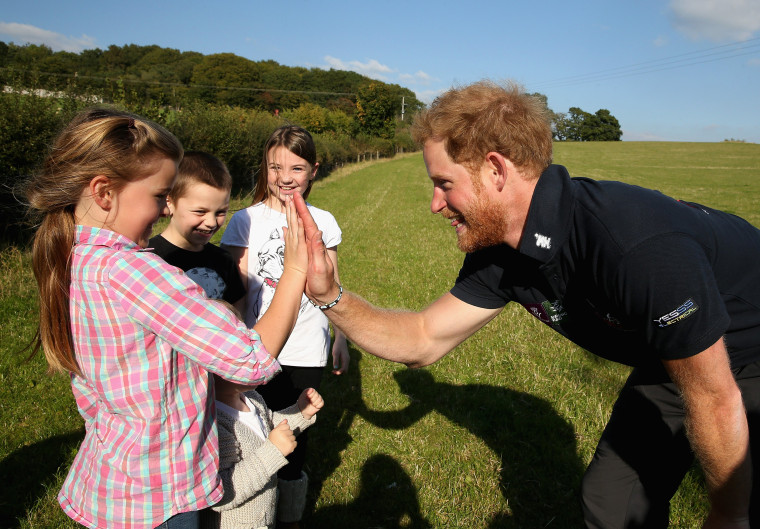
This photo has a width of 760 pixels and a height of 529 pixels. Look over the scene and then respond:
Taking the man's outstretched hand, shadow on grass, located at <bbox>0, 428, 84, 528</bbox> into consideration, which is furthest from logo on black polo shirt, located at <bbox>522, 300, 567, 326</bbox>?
shadow on grass, located at <bbox>0, 428, 84, 528</bbox>

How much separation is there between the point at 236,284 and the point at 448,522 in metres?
2.06

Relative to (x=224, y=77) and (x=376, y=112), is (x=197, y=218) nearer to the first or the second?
(x=376, y=112)

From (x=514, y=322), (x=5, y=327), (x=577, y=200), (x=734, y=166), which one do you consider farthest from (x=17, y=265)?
(x=734, y=166)

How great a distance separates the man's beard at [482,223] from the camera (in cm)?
233

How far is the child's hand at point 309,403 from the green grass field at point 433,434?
136 centimetres

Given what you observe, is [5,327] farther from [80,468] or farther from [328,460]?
[80,468]

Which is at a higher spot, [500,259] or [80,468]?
[500,259]

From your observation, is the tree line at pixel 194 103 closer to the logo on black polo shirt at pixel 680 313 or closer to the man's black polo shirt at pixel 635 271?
the man's black polo shirt at pixel 635 271

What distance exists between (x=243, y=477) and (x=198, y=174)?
1.60m

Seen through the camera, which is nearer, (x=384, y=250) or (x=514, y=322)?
(x=514, y=322)

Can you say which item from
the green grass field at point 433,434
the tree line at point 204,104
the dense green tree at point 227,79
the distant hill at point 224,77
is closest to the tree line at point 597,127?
the tree line at point 204,104

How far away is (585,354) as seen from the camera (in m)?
5.75

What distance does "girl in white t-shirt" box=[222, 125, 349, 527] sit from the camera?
124 inches

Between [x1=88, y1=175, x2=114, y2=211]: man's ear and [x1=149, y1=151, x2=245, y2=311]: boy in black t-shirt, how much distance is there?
1.05 metres
